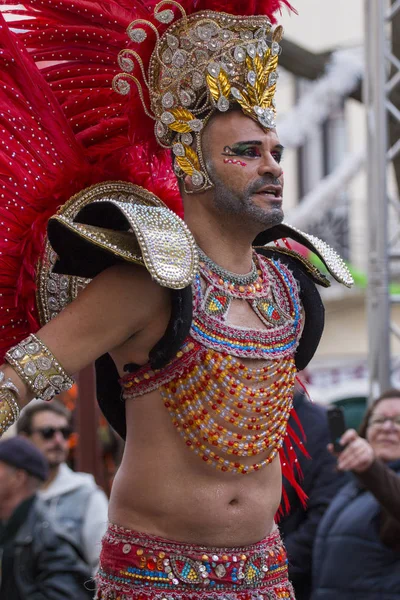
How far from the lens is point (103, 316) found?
8.77 feet

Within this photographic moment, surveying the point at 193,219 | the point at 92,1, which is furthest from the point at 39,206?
the point at 92,1

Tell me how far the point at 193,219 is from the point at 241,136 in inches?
9.9

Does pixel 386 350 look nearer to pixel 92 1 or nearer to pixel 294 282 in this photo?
pixel 294 282

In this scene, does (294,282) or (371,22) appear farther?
(371,22)

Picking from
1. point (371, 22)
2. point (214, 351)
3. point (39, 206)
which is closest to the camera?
point (214, 351)

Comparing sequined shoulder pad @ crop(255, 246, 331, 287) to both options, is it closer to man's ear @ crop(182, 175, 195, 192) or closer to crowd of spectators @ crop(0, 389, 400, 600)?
man's ear @ crop(182, 175, 195, 192)

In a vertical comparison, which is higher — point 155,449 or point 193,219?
point 193,219

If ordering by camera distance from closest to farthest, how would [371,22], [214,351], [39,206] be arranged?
1. [214,351]
2. [39,206]
3. [371,22]

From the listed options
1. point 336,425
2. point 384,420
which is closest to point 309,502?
point 384,420

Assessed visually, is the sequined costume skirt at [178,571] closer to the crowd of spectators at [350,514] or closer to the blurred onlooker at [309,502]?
the crowd of spectators at [350,514]

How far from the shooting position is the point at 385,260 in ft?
17.1

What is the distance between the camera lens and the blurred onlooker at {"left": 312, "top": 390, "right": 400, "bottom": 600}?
13.3 ft

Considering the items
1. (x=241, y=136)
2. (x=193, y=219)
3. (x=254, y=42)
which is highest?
(x=254, y=42)

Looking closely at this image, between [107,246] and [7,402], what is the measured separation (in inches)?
16.2
